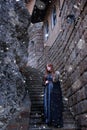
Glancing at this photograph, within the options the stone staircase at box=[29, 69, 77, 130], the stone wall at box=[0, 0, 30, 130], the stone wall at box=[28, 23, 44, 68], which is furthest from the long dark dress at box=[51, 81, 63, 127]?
the stone wall at box=[28, 23, 44, 68]

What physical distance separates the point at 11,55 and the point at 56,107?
2.25 meters

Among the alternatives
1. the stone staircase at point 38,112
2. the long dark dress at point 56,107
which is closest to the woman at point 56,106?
the long dark dress at point 56,107

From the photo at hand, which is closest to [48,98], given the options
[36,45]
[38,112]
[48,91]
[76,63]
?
[48,91]

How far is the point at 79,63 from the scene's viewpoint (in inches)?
284

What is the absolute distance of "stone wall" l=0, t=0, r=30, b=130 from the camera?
7.26m

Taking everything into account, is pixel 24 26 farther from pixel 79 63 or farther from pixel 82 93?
pixel 82 93

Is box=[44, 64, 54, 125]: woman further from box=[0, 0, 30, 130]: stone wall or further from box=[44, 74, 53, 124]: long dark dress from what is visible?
box=[0, 0, 30, 130]: stone wall

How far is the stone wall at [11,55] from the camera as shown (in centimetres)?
726

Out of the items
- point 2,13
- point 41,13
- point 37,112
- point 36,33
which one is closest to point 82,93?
point 37,112

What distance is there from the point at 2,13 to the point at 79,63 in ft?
11.3

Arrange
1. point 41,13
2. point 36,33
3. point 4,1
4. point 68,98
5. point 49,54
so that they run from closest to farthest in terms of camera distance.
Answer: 1. point 68,98
2. point 4,1
3. point 49,54
4. point 41,13
5. point 36,33

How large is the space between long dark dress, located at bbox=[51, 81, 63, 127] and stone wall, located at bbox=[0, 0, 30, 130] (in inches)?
37.2

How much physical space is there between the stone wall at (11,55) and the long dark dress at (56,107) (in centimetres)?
95

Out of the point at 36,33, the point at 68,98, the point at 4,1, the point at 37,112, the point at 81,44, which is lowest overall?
the point at 37,112
